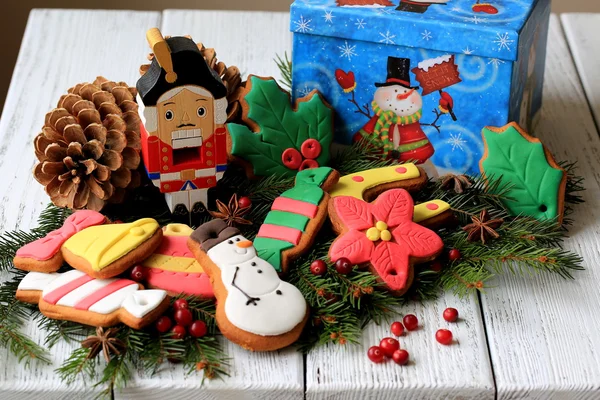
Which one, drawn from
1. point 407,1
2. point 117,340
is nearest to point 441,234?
point 407,1

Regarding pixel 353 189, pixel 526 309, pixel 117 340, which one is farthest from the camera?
pixel 353 189

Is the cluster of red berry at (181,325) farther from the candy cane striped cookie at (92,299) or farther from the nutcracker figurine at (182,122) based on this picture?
the nutcracker figurine at (182,122)

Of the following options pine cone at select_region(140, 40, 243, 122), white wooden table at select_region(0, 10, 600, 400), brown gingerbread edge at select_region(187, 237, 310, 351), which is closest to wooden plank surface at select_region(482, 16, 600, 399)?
white wooden table at select_region(0, 10, 600, 400)

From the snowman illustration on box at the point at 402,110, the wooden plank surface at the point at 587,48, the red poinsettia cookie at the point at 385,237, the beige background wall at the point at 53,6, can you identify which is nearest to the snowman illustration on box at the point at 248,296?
the red poinsettia cookie at the point at 385,237

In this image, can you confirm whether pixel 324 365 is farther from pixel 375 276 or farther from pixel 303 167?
pixel 303 167

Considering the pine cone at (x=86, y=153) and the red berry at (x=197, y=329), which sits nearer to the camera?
the red berry at (x=197, y=329)

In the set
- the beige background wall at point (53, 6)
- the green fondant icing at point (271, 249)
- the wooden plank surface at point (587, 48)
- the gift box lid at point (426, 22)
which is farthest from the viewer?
the beige background wall at point (53, 6)
